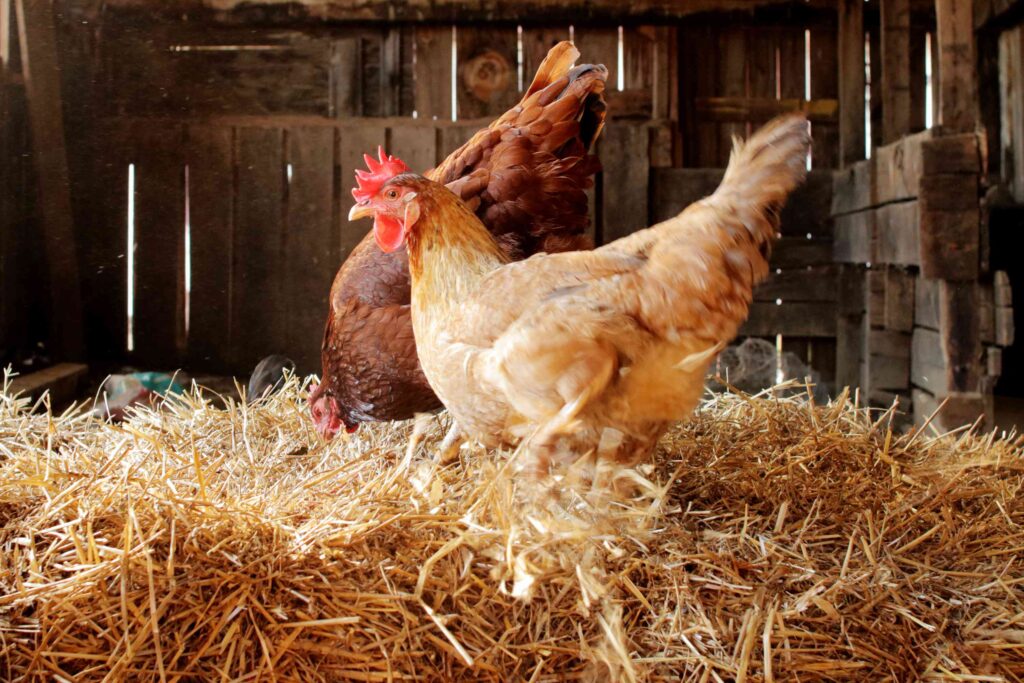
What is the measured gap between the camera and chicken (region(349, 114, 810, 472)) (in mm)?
1790

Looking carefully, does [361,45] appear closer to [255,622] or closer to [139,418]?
[139,418]

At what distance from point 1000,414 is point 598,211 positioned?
7.93ft

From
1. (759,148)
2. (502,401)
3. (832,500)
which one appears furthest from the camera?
(832,500)

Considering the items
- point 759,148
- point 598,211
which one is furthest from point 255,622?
point 598,211

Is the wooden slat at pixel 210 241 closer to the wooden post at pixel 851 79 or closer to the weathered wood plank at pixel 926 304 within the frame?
the wooden post at pixel 851 79

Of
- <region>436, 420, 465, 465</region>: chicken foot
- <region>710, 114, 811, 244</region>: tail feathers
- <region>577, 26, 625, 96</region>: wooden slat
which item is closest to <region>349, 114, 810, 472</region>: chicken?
<region>710, 114, 811, 244</region>: tail feathers

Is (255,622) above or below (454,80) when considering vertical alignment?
below

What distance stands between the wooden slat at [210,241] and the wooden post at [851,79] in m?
3.46

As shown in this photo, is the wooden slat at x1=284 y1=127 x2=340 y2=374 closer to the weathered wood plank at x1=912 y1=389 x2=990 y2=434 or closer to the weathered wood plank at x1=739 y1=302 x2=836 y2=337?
the weathered wood plank at x1=739 y1=302 x2=836 y2=337

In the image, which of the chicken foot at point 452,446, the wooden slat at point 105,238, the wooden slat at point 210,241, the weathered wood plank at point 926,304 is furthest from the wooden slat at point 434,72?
the chicken foot at point 452,446

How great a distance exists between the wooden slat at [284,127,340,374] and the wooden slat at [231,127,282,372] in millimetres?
54

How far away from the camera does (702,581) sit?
5.94ft

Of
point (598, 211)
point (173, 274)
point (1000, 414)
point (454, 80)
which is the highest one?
point (454, 80)

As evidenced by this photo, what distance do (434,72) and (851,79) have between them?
7.73ft
